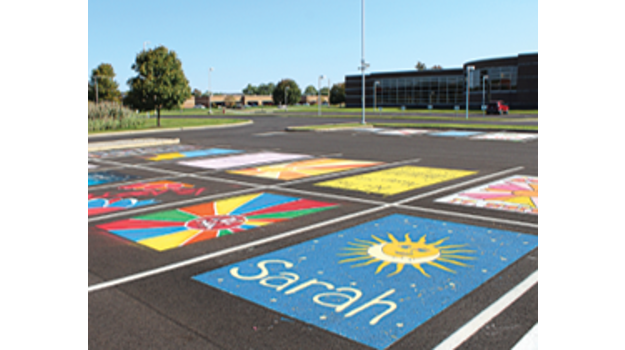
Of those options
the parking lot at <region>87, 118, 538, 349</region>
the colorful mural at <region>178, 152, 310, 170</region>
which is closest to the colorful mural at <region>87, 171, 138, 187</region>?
the parking lot at <region>87, 118, 538, 349</region>

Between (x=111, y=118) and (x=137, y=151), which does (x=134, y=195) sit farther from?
(x=111, y=118)

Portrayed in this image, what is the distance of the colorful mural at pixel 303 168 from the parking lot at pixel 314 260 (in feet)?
1.16

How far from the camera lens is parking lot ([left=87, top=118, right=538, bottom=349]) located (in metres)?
4.44

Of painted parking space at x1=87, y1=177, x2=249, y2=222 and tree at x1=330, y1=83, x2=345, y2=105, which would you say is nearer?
painted parking space at x1=87, y1=177, x2=249, y2=222

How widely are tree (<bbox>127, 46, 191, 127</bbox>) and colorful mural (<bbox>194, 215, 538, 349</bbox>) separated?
1225 inches

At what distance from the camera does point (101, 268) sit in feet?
20.4

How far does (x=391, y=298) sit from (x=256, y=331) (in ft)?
5.00

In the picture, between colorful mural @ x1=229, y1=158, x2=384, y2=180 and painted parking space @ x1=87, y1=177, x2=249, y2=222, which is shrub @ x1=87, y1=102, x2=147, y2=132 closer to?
colorful mural @ x1=229, y1=158, x2=384, y2=180

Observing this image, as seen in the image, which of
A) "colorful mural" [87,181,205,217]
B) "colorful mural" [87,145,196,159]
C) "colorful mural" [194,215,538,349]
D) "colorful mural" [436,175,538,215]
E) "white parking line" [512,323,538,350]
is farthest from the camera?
"colorful mural" [87,145,196,159]

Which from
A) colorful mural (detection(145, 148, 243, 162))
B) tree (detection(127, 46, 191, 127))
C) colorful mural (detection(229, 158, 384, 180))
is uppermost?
tree (detection(127, 46, 191, 127))

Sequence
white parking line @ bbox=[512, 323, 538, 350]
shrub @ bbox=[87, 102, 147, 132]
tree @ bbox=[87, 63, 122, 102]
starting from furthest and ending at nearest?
tree @ bbox=[87, 63, 122, 102] < shrub @ bbox=[87, 102, 147, 132] < white parking line @ bbox=[512, 323, 538, 350]

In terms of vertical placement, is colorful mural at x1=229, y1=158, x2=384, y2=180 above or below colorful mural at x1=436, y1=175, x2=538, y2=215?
above
